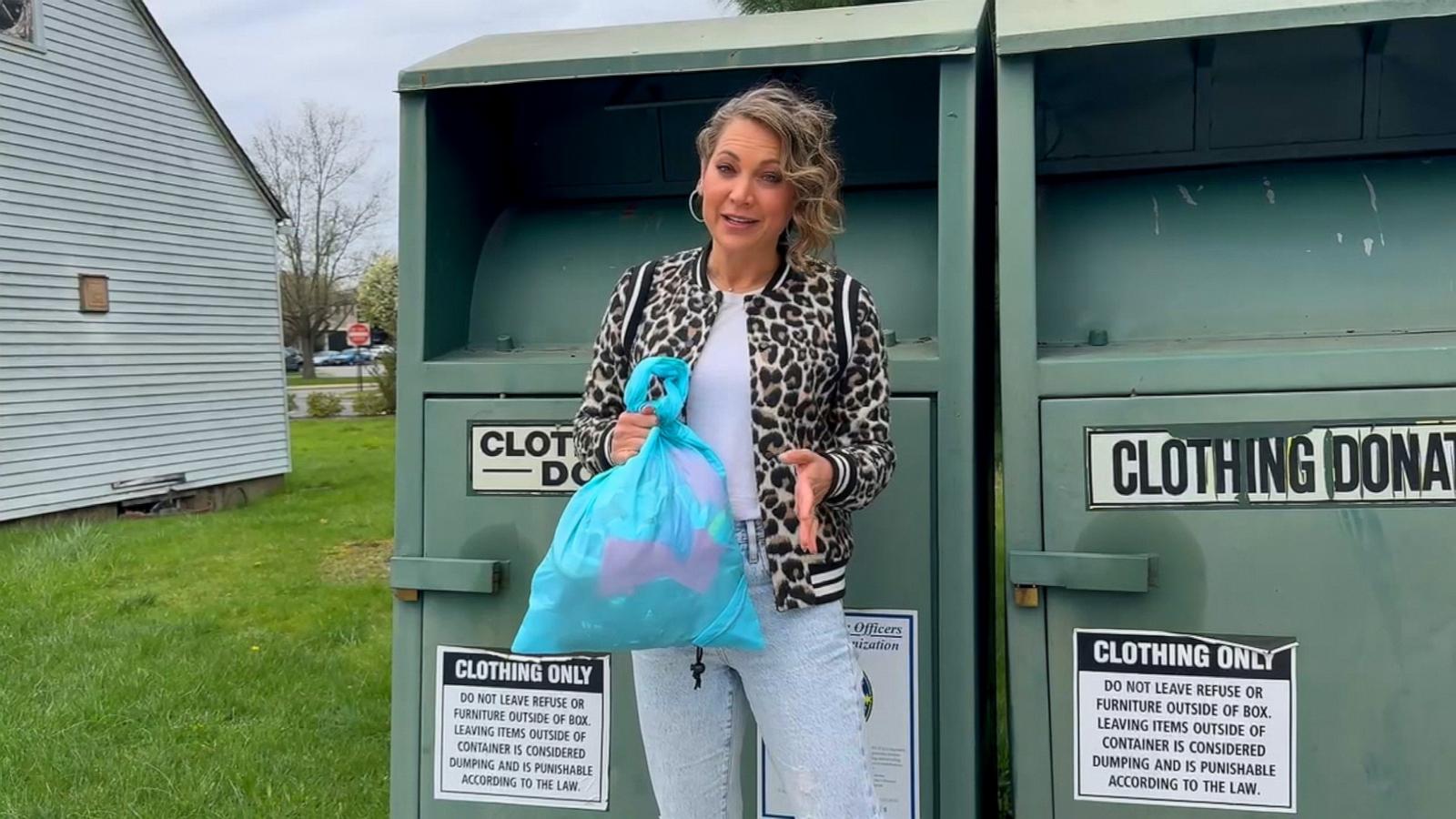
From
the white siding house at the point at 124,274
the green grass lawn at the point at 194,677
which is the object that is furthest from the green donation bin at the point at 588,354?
the white siding house at the point at 124,274

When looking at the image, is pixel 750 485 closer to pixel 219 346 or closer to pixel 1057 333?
pixel 1057 333

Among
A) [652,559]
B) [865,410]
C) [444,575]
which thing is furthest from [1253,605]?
[444,575]

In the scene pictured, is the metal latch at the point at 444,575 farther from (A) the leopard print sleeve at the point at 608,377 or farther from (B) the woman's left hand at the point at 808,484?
(B) the woman's left hand at the point at 808,484

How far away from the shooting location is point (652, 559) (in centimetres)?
160

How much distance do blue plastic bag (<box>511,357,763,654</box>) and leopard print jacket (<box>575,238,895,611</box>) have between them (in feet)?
0.30

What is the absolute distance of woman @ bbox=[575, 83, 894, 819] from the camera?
173 cm

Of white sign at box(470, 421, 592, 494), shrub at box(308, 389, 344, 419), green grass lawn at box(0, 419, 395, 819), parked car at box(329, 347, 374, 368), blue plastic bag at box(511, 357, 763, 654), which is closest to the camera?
blue plastic bag at box(511, 357, 763, 654)

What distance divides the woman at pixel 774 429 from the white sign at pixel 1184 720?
0.54 metres

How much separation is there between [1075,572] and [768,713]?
Result: 67cm

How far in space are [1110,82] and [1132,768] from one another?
1.41m

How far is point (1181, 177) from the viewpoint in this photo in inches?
93.0

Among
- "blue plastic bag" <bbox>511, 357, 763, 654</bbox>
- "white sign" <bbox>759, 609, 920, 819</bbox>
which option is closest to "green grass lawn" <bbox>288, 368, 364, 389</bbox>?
"white sign" <bbox>759, 609, 920, 819</bbox>

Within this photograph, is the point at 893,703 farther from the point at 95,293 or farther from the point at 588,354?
the point at 95,293

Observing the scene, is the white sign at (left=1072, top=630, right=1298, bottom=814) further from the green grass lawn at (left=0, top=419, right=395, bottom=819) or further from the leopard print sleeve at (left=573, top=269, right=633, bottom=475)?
the green grass lawn at (left=0, top=419, right=395, bottom=819)
